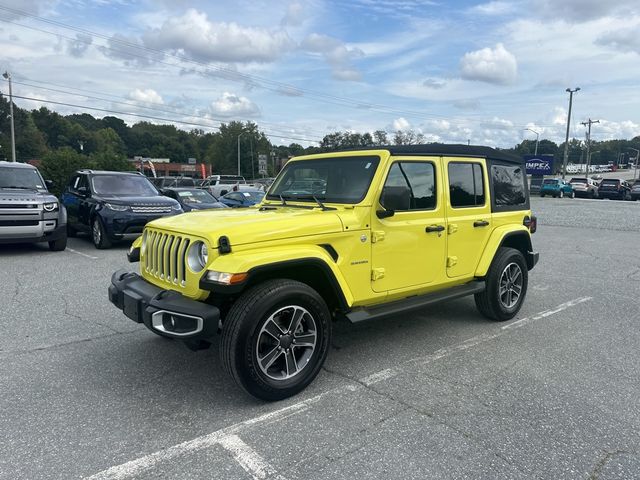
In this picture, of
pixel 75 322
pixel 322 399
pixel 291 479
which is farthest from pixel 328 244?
pixel 75 322

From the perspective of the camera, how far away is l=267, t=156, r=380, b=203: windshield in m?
4.19

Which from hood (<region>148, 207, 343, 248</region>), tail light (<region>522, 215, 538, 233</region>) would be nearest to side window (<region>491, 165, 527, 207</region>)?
tail light (<region>522, 215, 538, 233</region>)

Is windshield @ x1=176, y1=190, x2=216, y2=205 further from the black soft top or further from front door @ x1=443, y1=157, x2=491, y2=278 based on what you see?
front door @ x1=443, y1=157, x2=491, y2=278

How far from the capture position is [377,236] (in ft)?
13.1

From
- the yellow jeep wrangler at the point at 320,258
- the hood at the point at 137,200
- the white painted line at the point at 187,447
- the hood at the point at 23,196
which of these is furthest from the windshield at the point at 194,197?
the white painted line at the point at 187,447

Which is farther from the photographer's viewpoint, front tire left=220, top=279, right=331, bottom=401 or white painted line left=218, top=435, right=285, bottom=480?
front tire left=220, top=279, right=331, bottom=401

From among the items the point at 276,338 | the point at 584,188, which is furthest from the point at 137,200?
the point at 584,188

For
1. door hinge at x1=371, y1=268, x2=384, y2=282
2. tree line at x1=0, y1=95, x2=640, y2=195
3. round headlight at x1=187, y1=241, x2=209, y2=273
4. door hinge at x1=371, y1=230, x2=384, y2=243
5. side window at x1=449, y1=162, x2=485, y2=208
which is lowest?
door hinge at x1=371, y1=268, x2=384, y2=282

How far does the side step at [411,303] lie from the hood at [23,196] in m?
7.76

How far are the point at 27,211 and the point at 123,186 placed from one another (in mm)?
2409

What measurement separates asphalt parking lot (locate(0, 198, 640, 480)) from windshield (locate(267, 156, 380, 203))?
144 cm

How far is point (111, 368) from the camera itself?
13.2ft

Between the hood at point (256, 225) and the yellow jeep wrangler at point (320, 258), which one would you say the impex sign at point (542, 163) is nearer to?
the yellow jeep wrangler at point (320, 258)

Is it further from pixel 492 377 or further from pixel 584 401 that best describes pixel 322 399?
pixel 584 401
